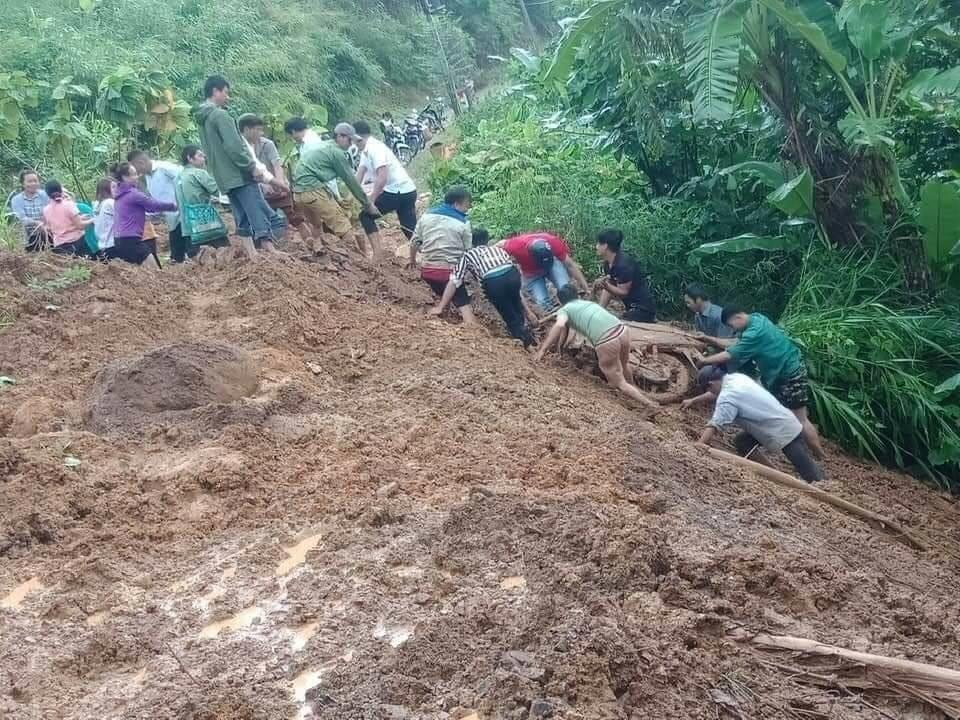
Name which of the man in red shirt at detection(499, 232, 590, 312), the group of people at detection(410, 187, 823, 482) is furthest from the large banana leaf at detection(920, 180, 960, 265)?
the man in red shirt at detection(499, 232, 590, 312)

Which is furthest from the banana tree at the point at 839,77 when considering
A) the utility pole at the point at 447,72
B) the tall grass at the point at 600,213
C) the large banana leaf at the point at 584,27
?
the utility pole at the point at 447,72

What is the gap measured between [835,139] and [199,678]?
24.6 feet

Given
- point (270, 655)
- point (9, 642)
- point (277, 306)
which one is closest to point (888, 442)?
point (277, 306)

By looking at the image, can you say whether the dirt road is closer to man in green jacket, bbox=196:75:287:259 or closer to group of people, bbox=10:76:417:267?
man in green jacket, bbox=196:75:287:259

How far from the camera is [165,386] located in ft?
20.0

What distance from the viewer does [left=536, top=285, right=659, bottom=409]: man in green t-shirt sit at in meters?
7.48

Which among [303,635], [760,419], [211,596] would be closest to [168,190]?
[760,419]

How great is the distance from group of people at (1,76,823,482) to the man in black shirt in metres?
0.01

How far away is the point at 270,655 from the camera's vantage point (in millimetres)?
3678

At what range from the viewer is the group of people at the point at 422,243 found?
7.31 metres

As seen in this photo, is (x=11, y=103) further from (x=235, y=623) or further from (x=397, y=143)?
(x=235, y=623)

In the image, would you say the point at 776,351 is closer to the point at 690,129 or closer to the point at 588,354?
the point at 588,354

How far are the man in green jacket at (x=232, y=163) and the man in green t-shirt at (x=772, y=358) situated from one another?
420 cm

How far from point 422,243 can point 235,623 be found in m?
5.26
